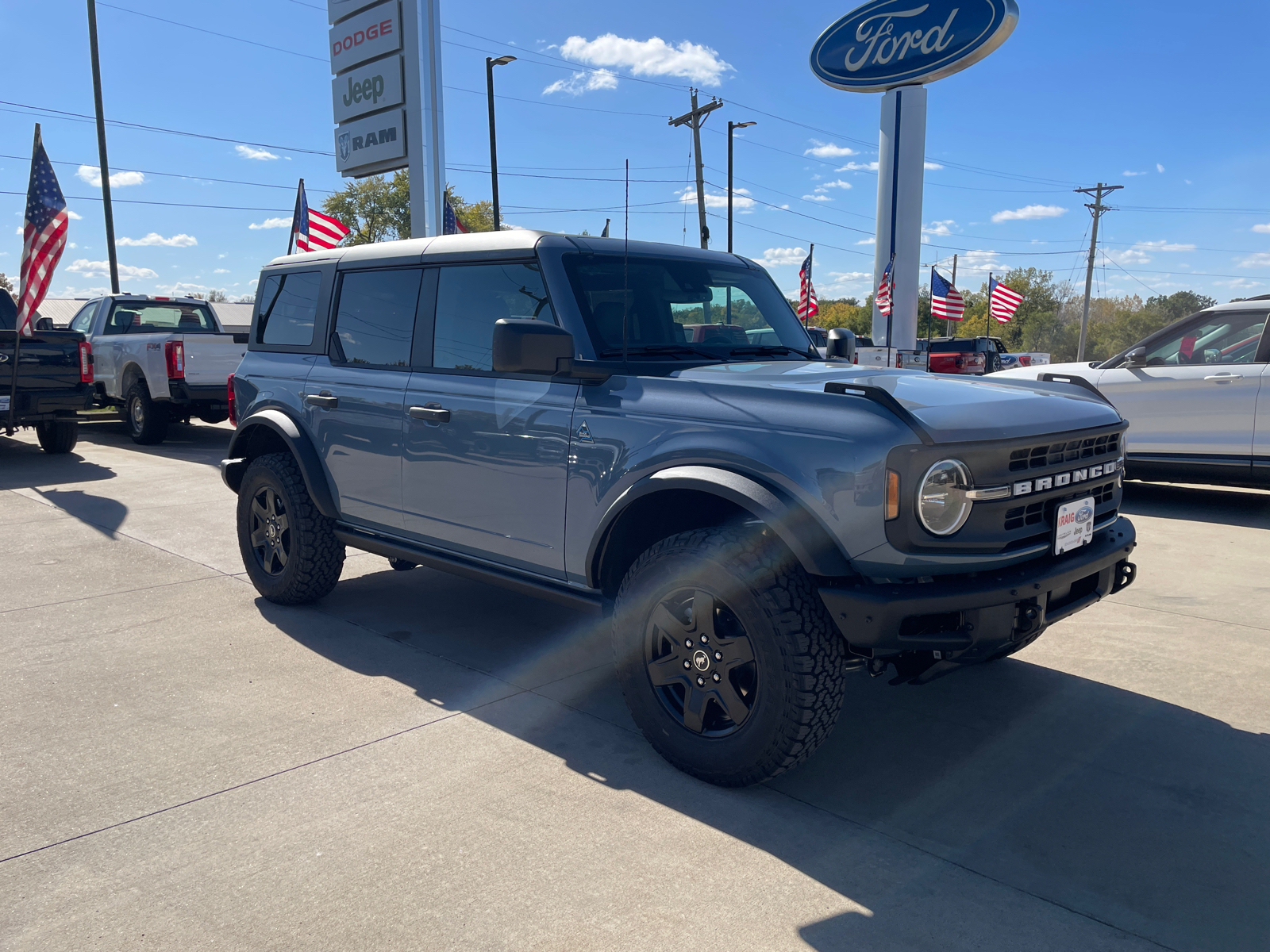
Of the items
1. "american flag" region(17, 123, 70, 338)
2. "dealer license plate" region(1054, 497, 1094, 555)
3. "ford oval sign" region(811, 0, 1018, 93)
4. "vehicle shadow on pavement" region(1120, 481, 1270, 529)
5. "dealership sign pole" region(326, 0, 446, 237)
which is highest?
"ford oval sign" region(811, 0, 1018, 93)

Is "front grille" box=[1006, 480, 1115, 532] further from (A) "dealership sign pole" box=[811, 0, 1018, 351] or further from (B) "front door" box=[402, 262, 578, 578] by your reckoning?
(A) "dealership sign pole" box=[811, 0, 1018, 351]

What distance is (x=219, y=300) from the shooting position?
8762 centimetres

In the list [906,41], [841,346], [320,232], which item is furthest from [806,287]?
[841,346]

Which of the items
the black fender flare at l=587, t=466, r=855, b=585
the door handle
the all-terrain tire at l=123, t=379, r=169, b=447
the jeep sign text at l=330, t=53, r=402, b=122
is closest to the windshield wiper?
the black fender flare at l=587, t=466, r=855, b=585

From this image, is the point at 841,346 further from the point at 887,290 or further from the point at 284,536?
the point at 887,290

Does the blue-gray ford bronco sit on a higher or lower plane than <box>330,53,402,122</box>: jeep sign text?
lower

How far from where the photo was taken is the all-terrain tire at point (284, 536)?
4879 mm

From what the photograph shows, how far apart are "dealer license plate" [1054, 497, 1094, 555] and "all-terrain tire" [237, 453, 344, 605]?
3.49 meters

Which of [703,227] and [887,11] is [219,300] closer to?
[703,227]

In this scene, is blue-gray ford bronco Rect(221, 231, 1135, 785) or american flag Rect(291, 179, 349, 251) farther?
american flag Rect(291, 179, 349, 251)

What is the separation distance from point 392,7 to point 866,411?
13.2m

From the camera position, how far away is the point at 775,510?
2.89 m

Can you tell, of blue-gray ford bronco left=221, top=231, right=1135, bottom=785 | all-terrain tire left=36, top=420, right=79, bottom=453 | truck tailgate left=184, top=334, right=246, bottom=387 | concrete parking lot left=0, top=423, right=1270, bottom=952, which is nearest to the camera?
concrete parking lot left=0, top=423, right=1270, bottom=952

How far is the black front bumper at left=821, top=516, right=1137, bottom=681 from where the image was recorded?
2.71m
